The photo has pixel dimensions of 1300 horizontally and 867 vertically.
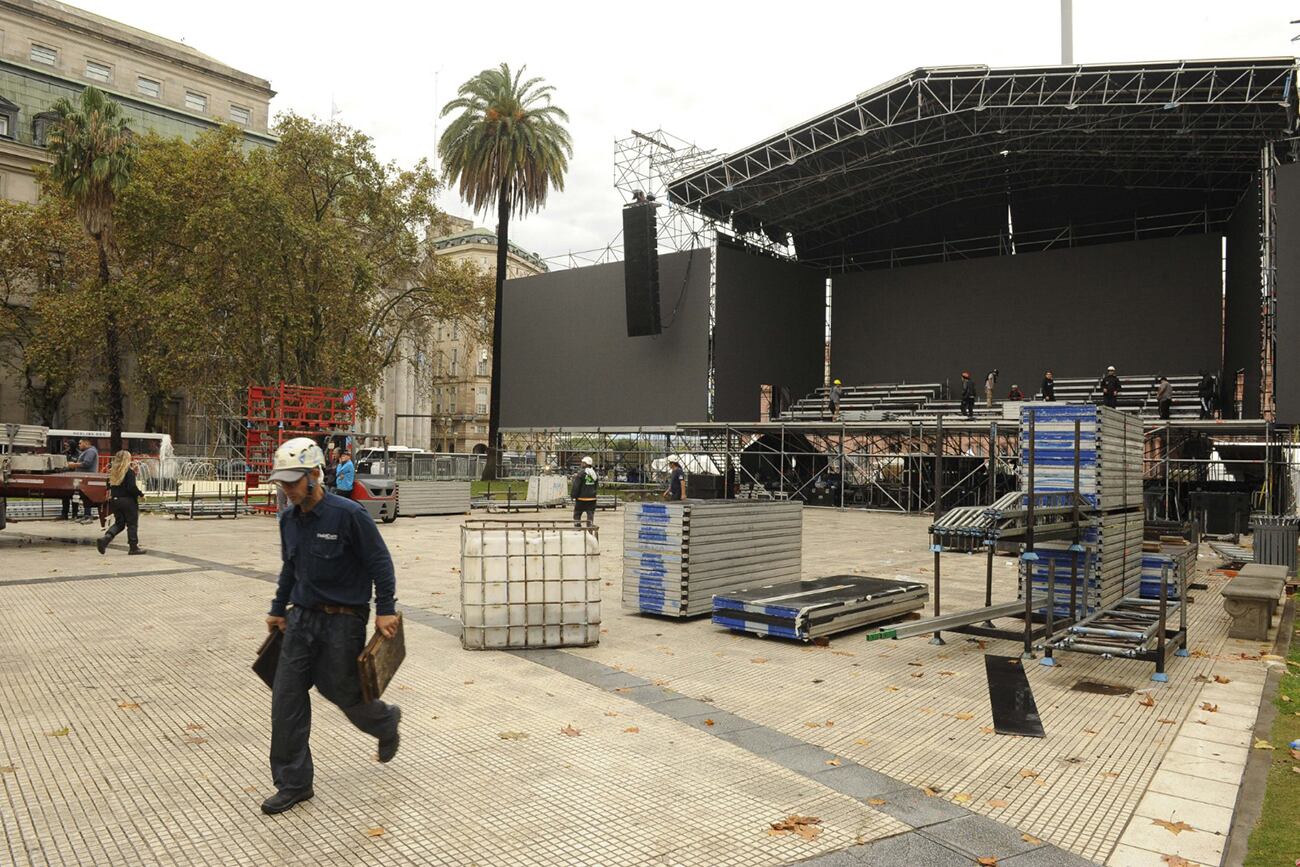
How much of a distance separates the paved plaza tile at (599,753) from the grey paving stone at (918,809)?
0.7 inches

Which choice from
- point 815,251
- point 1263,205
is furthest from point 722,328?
point 1263,205

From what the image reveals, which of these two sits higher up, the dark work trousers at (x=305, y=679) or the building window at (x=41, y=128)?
the building window at (x=41, y=128)

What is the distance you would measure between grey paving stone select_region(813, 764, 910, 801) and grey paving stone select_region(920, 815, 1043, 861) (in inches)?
18.5

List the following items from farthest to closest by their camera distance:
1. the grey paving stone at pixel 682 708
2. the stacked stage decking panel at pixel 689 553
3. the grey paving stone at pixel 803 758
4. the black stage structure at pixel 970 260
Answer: the black stage structure at pixel 970 260, the stacked stage decking panel at pixel 689 553, the grey paving stone at pixel 682 708, the grey paving stone at pixel 803 758

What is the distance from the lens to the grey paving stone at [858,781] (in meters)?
4.78

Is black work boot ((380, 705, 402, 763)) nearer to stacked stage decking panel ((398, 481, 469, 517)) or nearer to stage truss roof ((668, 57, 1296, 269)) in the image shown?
stacked stage decking panel ((398, 481, 469, 517))

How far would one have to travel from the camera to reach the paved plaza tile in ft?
13.5

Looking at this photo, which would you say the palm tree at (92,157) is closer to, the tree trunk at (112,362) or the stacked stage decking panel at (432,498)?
the tree trunk at (112,362)

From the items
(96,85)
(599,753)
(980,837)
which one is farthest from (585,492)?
(96,85)

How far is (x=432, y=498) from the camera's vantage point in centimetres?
2495

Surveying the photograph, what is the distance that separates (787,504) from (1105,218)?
29.4 metres

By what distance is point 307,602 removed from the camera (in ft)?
14.7

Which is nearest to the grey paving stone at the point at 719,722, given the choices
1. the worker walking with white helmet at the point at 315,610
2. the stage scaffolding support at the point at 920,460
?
the worker walking with white helmet at the point at 315,610

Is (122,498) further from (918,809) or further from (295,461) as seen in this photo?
(918,809)
